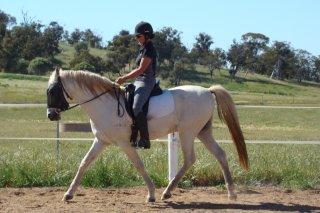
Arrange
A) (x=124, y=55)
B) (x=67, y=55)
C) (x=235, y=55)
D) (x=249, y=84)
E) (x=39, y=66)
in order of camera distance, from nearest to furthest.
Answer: (x=39, y=66) → (x=124, y=55) → (x=249, y=84) → (x=67, y=55) → (x=235, y=55)

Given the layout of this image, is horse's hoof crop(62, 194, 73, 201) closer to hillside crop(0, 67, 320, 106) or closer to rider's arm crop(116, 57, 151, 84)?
rider's arm crop(116, 57, 151, 84)

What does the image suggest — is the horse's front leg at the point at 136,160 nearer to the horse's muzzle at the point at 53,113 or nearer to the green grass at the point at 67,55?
the horse's muzzle at the point at 53,113

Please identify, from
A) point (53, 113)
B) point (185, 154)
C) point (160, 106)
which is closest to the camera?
point (53, 113)

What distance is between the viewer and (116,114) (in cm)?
678

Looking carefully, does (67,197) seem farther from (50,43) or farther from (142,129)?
(50,43)

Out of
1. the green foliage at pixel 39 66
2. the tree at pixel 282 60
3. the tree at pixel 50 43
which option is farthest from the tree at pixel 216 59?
the green foliage at pixel 39 66

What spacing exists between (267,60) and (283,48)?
3.49 m

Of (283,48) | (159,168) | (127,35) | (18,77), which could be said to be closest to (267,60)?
(283,48)

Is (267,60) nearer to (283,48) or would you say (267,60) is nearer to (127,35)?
(283,48)

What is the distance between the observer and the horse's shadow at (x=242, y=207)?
21.5ft

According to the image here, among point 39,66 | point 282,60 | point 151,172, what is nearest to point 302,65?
point 282,60

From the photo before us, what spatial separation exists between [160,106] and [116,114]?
1.85 feet

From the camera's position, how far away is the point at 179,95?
7066mm

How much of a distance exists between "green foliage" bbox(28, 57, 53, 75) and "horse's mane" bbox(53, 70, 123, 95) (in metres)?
67.6
